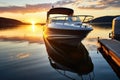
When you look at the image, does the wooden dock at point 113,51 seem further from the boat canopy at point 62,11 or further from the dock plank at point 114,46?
the boat canopy at point 62,11


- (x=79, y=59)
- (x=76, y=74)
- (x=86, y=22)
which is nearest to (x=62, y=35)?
(x=86, y=22)

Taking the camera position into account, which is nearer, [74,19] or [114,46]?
[114,46]

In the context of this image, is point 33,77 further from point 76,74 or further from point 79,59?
point 79,59

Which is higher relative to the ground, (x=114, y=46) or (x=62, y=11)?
(x=62, y=11)

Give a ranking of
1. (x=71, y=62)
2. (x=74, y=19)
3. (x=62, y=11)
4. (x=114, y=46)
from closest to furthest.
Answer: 1. (x=71, y=62)
2. (x=114, y=46)
3. (x=74, y=19)
4. (x=62, y=11)

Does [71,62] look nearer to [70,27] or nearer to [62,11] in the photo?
[70,27]

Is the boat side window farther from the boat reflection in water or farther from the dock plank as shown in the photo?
the dock plank

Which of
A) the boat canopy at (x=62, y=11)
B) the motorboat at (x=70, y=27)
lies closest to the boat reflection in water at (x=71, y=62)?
the motorboat at (x=70, y=27)

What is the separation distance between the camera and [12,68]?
548 inches

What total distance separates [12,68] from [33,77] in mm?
2783

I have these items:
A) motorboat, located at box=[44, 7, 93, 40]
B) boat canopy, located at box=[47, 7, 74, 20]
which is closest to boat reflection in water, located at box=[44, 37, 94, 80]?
motorboat, located at box=[44, 7, 93, 40]

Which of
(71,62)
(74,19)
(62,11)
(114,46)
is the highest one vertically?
(62,11)

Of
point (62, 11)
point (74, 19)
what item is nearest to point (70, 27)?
point (74, 19)

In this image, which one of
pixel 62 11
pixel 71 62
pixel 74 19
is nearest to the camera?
pixel 71 62
